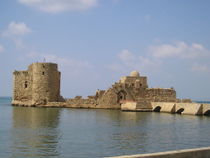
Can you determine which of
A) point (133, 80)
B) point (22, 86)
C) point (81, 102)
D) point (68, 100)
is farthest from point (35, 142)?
point (133, 80)

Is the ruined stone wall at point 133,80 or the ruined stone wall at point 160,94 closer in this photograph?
the ruined stone wall at point 160,94

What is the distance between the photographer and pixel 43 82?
3609 cm

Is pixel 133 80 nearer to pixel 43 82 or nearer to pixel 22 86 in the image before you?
pixel 43 82

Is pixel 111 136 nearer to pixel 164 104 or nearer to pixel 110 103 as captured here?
pixel 164 104

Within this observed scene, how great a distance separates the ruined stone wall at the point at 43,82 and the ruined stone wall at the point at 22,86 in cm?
124

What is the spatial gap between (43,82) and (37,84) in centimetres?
75

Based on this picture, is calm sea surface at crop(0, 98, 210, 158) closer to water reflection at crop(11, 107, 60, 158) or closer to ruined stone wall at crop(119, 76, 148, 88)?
water reflection at crop(11, 107, 60, 158)

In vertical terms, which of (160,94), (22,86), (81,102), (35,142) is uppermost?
(22,86)

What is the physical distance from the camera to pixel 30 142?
12.9m

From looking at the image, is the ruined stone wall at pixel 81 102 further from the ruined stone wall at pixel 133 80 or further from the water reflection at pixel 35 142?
the water reflection at pixel 35 142

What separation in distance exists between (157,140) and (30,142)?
513 centimetres

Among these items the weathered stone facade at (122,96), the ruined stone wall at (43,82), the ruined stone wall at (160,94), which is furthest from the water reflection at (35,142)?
the ruined stone wall at (160,94)

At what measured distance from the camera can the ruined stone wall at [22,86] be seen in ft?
124

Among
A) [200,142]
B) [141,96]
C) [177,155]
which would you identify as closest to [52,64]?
[141,96]
